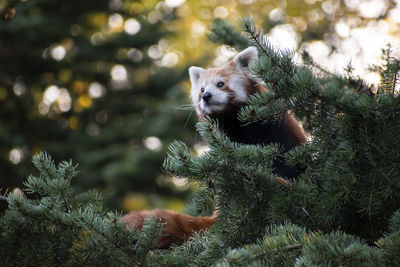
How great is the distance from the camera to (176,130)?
10133 mm

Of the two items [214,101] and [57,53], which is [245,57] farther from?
[57,53]

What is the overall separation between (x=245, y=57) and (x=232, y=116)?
528mm

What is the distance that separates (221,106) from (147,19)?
8.87 m

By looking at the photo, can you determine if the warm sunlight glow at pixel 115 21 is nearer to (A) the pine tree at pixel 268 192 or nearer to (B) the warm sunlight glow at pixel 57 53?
(B) the warm sunlight glow at pixel 57 53

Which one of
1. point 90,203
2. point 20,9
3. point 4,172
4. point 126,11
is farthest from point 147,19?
point 90,203

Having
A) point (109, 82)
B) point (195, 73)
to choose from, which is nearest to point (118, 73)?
point (109, 82)

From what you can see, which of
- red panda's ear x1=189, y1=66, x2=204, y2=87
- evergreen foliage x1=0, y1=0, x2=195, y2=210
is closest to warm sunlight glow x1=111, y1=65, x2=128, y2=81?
evergreen foliage x1=0, y1=0, x2=195, y2=210

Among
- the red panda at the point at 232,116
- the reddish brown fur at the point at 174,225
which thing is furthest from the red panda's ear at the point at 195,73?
the reddish brown fur at the point at 174,225

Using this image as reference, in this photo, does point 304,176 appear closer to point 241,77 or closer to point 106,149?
point 241,77

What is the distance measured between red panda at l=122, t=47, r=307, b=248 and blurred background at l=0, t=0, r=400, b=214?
5432 millimetres

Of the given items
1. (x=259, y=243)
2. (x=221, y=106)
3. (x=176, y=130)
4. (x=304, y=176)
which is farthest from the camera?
(x=176, y=130)

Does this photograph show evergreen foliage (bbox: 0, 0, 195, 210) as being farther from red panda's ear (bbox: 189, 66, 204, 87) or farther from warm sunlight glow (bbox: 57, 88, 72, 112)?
red panda's ear (bbox: 189, 66, 204, 87)

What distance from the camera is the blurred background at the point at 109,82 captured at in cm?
1004

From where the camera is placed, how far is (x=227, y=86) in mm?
4031
